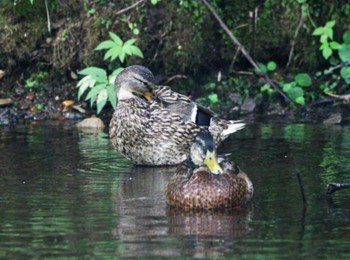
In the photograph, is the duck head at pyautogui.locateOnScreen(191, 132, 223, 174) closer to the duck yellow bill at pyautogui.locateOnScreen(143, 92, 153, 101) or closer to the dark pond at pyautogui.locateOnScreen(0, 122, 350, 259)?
the dark pond at pyautogui.locateOnScreen(0, 122, 350, 259)

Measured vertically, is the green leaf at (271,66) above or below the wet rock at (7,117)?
above

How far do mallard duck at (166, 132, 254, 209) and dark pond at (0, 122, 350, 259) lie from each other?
12 centimetres

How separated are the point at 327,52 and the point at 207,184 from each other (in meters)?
5.29

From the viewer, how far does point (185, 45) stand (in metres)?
13.9

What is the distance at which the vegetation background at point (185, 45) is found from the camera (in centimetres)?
1384

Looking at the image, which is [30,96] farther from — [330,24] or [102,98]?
[330,24]

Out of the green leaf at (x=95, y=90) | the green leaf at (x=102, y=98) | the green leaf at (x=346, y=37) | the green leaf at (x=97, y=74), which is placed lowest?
the green leaf at (x=102, y=98)

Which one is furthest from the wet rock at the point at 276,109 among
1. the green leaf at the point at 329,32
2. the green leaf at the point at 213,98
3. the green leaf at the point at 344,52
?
the green leaf at the point at 329,32

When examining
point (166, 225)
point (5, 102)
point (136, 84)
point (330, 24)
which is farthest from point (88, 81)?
point (166, 225)

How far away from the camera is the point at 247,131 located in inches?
487

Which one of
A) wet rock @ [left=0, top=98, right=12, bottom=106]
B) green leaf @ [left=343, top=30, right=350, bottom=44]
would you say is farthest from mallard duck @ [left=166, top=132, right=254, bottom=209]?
wet rock @ [left=0, top=98, right=12, bottom=106]

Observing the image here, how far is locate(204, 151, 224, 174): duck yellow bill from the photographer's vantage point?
8.49 meters

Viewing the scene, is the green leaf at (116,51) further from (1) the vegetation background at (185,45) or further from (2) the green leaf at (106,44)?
(1) the vegetation background at (185,45)

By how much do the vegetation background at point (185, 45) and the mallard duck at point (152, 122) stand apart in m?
2.71
